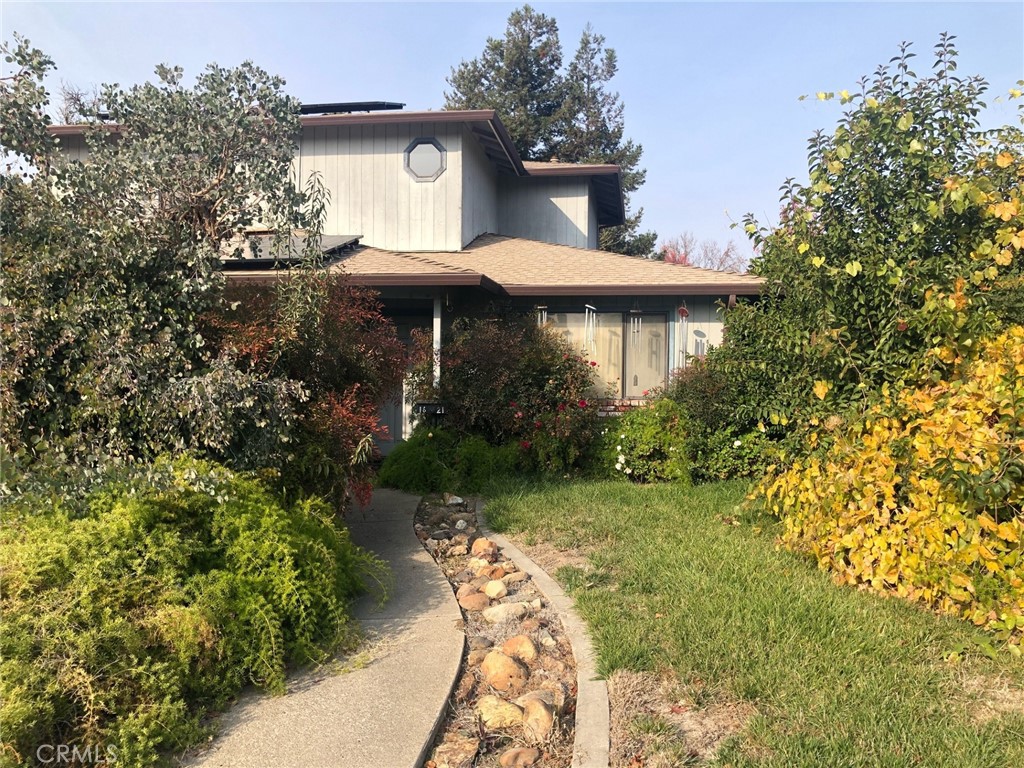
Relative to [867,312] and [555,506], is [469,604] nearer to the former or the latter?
[555,506]

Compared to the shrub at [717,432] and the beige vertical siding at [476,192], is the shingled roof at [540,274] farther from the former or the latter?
the shrub at [717,432]

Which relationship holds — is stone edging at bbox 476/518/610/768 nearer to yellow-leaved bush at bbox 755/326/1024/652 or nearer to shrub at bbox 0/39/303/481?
yellow-leaved bush at bbox 755/326/1024/652

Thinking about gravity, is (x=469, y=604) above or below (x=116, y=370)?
below

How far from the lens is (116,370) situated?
421cm

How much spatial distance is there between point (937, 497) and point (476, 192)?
10.8 m

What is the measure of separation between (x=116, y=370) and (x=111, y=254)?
773 millimetres

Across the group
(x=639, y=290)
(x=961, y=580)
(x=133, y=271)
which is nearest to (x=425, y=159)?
(x=639, y=290)

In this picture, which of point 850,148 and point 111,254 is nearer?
point 111,254

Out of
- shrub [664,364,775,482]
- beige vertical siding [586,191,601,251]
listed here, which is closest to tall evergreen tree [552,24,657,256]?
beige vertical siding [586,191,601,251]

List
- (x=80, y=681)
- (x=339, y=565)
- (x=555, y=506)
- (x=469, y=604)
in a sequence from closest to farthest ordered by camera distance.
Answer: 1. (x=80, y=681)
2. (x=339, y=565)
3. (x=469, y=604)
4. (x=555, y=506)

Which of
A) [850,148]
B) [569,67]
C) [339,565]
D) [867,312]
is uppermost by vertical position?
[569,67]

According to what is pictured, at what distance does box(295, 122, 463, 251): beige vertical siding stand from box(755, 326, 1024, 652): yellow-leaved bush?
8.63 m

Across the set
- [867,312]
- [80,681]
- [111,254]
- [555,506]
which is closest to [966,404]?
[867,312]

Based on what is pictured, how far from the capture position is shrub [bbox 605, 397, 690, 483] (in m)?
8.64
